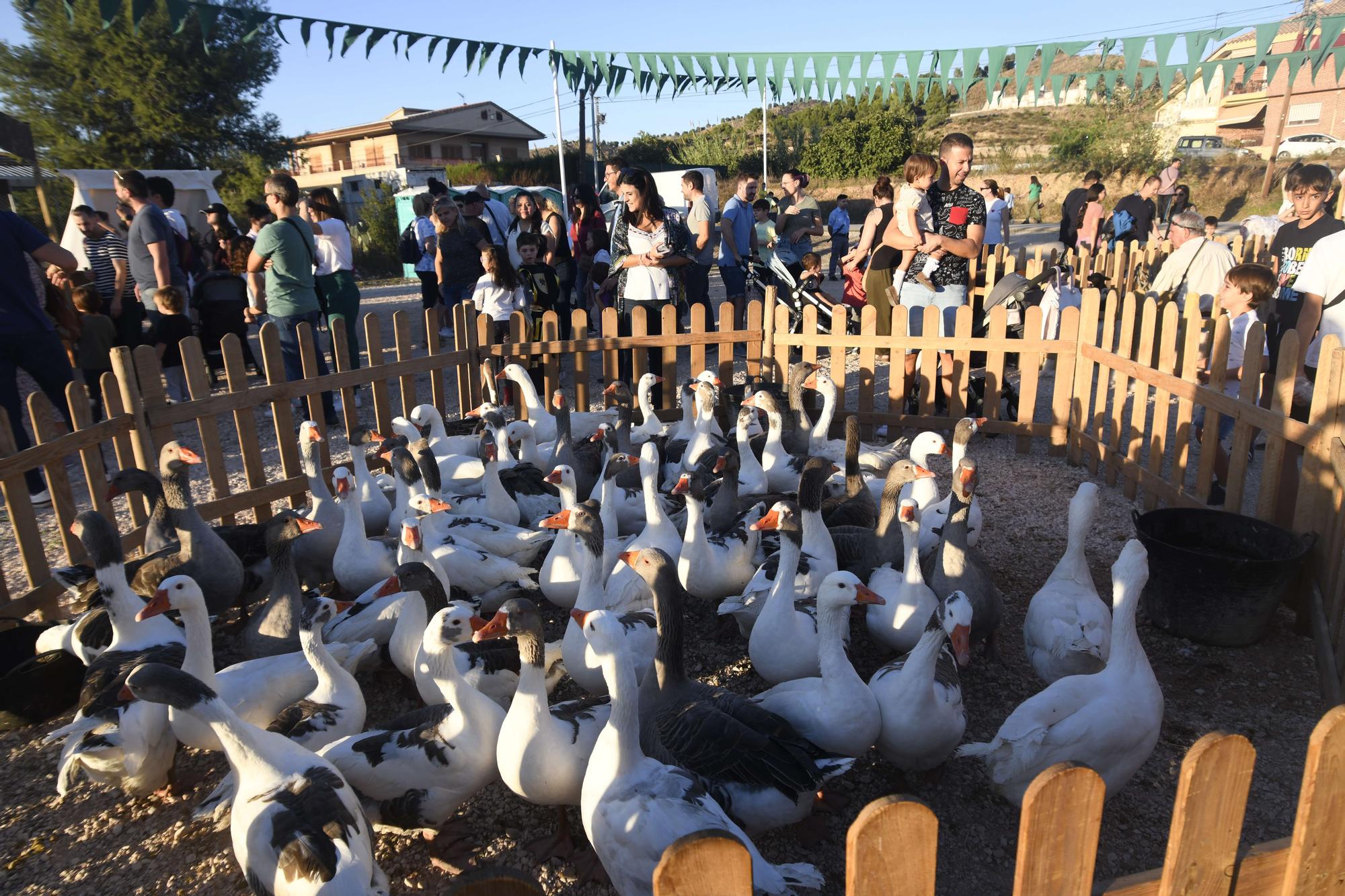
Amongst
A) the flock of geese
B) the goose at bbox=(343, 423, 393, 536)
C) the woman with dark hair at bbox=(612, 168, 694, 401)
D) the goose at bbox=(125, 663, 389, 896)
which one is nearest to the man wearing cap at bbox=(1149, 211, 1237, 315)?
the flock of geese

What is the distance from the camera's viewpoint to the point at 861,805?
10.9 ft

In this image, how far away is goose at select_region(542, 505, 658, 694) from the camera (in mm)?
3754

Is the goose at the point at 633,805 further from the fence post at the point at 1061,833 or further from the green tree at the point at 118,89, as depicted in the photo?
the green tree at the point at 118,89

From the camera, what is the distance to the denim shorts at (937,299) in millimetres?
7449

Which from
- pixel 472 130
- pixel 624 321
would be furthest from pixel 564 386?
pixel 472 130

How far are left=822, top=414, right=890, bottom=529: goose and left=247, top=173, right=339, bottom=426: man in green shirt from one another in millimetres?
4685

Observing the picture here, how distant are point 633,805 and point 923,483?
11.6 ft

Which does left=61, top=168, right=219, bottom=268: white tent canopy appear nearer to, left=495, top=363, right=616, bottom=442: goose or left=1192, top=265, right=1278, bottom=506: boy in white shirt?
left=495, top=363, right=616, bottom=442: goose

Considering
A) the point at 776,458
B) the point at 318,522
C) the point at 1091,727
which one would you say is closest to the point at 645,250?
the point at 776,458

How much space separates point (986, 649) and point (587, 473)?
3.14 metres

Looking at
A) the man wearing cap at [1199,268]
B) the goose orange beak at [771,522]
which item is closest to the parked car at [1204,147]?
the man wearing cap at [1199,268]

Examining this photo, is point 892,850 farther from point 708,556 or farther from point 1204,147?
point 1204,147

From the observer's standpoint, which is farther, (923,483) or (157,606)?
(923,483)

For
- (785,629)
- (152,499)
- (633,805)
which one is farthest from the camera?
(152,499)
